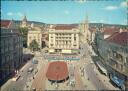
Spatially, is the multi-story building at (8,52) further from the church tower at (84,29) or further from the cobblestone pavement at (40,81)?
the church tower at (84,29)

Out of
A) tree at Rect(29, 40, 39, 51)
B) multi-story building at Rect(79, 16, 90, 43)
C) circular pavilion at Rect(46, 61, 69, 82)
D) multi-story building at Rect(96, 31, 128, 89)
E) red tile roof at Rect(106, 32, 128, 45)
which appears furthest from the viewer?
multi-story building at Rect(79, 16, 90, 43)

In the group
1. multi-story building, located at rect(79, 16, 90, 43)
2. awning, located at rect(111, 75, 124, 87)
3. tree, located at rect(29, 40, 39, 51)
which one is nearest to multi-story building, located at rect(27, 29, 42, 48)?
tree, located at rect(29, 40, 39, 51)

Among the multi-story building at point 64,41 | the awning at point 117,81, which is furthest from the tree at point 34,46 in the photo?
the awning at point 117,81

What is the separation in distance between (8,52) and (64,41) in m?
50.6

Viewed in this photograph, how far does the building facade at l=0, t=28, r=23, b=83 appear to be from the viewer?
51562 millimetres

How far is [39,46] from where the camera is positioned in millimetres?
117562

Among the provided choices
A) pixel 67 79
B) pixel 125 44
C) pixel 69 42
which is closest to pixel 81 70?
pixel 67 79

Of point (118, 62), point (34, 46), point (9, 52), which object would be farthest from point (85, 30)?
point (118, 62)

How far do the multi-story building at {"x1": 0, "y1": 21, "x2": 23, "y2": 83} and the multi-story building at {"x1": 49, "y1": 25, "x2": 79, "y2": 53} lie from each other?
1456 inches

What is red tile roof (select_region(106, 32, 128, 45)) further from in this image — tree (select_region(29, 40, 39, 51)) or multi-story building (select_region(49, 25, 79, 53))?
tree (select_region(29, 40, 39, 51))

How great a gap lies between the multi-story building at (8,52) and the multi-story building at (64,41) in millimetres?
36990

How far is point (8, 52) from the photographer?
5625 cm

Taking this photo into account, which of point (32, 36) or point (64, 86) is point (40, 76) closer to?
point (64, 86)

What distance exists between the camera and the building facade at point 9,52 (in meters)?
51.6
